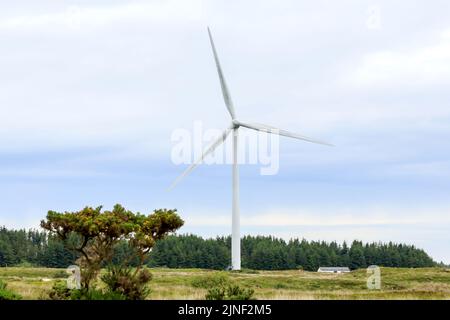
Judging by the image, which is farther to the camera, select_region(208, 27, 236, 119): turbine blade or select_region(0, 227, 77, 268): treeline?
select_region(0, 227, 77, 268): treeline

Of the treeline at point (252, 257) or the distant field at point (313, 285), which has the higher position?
the treeline at point (252, 257)

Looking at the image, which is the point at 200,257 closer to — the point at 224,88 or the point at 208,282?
the point at 224,88

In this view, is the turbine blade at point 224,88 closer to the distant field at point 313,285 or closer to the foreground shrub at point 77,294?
the distant field at point 313,285

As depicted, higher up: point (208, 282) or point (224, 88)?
point (224, 88)

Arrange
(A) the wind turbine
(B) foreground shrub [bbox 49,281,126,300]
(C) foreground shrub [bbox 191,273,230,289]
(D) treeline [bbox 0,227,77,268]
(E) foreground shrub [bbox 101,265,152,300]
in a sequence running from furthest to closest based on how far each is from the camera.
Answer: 1. (D) treeline [bbox 0,227,77,268]
2. (A) the wind turbine
3. (C) foreground shrub [bbox 191,273,230,289]
4. (E) foreground shrub [bbox 101,265,152,300]
5. (B) foreground shrub [bbox 49,281,126,300]

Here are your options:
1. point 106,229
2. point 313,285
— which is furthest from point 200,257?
point 106,229

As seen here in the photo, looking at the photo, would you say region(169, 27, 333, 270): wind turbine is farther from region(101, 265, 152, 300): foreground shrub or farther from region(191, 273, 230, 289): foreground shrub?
region(101, 265, 152, 300): foreground shrub

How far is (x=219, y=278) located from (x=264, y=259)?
110 meters

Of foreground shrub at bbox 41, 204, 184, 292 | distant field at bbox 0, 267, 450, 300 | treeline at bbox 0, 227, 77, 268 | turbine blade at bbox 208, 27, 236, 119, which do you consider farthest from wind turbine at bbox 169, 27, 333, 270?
treeline at bbox 0, 227, 77, 268

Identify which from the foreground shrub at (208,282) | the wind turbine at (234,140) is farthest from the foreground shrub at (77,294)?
the wind turbine at (234,140)

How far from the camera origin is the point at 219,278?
7250 cm

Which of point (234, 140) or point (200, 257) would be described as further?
point (200, 257)
